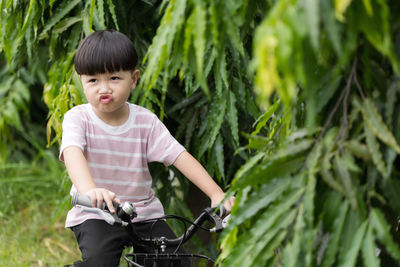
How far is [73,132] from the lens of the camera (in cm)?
241

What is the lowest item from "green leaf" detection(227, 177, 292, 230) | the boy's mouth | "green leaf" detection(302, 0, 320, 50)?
"green leaf" detection(227, 177, 292, 230)

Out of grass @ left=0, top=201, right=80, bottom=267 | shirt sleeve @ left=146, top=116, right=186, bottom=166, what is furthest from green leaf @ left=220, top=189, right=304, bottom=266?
grass @ left=0, top=201, right=80, bottom=267

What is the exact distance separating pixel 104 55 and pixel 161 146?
428 millimetres

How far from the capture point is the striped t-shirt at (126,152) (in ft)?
8.29

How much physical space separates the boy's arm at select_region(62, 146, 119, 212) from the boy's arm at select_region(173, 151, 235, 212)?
410mm

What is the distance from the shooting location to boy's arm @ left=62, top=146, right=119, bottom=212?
1971mm

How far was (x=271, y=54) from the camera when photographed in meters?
1.28

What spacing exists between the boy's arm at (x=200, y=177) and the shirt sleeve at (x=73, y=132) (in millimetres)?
381

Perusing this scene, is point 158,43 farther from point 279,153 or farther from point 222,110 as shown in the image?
point 222,110

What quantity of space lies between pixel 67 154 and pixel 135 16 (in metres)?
1.44

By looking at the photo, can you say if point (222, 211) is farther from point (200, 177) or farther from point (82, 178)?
point (82, 178)

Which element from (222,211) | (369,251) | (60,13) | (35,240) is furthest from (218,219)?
(35,240)

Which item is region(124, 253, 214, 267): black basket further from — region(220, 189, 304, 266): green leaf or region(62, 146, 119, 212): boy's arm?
region(220, 189, 304, 266): green leaf

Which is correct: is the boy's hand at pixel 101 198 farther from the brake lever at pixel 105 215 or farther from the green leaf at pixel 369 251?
the green leaf at pixel 369 251
